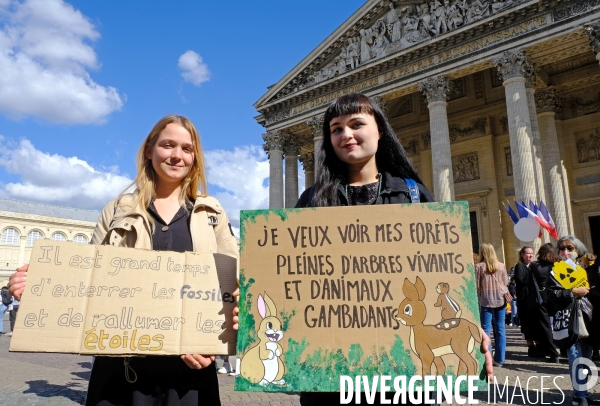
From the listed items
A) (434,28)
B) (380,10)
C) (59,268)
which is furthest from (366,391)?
(380,10)

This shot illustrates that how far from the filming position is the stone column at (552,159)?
1872cm

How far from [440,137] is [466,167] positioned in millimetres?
6563

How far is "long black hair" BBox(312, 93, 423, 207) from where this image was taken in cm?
217

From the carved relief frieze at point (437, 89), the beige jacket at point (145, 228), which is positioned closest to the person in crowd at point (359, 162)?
the beige jacket at point (145, 228)

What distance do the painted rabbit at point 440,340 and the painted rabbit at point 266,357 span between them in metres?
0.49

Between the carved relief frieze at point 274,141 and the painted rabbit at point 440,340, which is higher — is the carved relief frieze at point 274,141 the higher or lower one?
the higher one

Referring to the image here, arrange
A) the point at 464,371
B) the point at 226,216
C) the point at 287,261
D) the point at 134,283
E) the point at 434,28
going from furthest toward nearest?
1. the point at 434,28
2. the point at 226,216
3. the point at 134,283
4. the point at 287,261
5. the point at 464,371

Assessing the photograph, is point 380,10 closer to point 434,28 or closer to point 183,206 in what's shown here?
point 434,28

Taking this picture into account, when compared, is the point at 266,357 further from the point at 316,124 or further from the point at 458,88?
the point at 458,88

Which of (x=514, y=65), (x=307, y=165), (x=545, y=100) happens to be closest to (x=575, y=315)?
(x=514, y=65)

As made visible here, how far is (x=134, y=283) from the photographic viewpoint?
190 cm

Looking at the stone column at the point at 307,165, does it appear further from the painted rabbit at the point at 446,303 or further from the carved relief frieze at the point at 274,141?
the painted rabbit at the point at 446,303

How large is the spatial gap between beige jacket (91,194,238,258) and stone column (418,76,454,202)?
1769cm

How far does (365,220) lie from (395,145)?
0.66m
